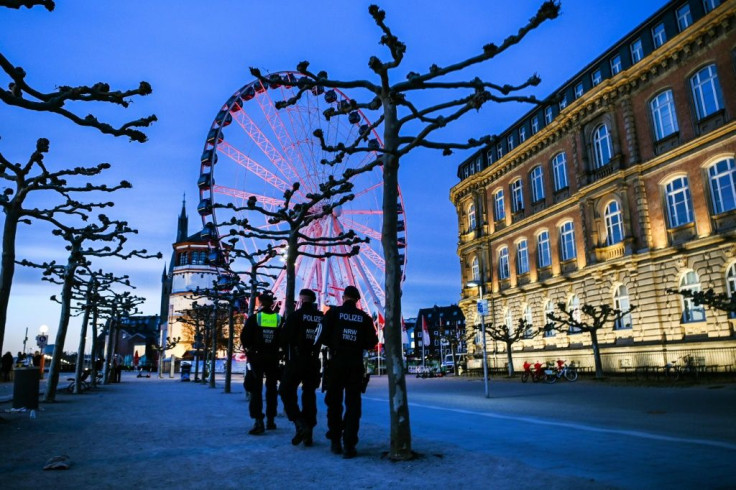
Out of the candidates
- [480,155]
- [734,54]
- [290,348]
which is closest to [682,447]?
[290,348]

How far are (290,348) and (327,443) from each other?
1.40 m


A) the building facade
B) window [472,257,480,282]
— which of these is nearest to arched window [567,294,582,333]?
the building facade

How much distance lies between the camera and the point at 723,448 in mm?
5797

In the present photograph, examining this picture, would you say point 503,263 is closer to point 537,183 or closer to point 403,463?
point 537,183

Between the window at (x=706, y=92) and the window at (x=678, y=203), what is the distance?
3.59 metres

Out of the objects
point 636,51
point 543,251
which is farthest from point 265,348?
point 543,251

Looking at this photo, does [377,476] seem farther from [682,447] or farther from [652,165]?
[652,165]

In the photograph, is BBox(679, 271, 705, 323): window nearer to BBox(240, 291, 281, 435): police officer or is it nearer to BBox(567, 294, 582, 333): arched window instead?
BBox(567, 294, 582, 333): arched window

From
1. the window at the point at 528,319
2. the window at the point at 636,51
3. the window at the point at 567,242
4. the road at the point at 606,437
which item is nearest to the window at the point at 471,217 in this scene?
the window at the point at 528,319

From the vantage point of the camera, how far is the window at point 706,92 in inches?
987

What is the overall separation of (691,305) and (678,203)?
5.54 m

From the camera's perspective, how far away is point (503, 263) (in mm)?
43188

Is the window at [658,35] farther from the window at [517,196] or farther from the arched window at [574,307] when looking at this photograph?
the arched window at [574,307]

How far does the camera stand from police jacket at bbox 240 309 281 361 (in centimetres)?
866
